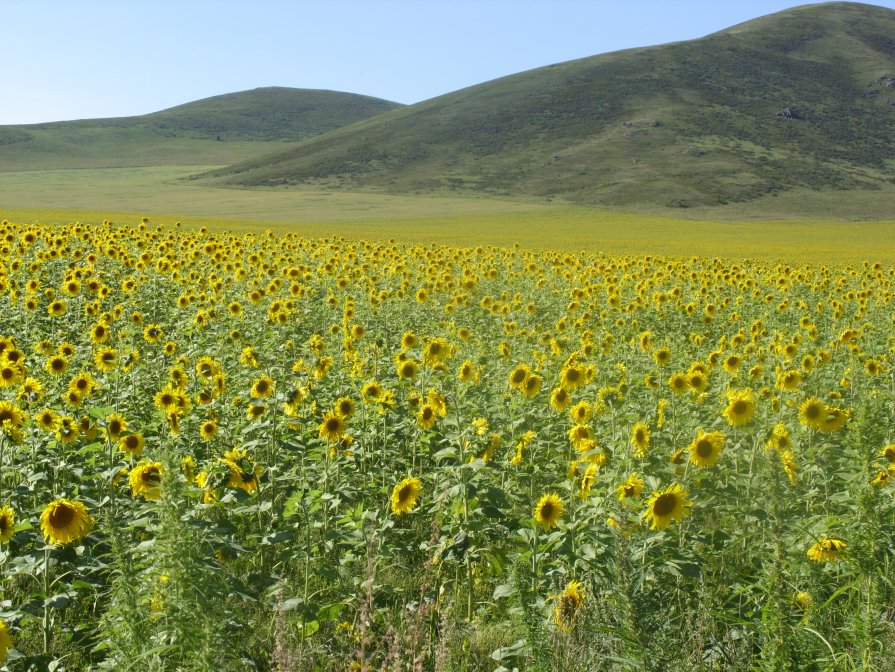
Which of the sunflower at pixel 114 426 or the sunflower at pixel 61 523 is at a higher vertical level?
the sunflower at pixel 114 426

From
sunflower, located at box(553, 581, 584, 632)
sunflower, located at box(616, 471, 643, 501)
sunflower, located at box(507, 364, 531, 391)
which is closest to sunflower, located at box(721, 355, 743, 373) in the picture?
sunflower, located at box(507, 364, 531, 391)

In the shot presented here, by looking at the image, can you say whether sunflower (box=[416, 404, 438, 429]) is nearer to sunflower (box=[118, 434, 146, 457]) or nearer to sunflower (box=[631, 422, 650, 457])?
sunflower (box=[631, 422, 650, 457])

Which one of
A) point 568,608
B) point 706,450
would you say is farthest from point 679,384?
point 568,608

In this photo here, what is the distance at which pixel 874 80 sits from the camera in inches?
5522

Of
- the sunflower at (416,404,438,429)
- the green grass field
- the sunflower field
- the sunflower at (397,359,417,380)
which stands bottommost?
the sunflower field

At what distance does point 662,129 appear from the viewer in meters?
124

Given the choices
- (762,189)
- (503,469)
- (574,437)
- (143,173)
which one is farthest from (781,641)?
(143,173)

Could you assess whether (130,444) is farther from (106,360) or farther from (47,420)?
(106,360)

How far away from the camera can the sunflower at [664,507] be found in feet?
12.3

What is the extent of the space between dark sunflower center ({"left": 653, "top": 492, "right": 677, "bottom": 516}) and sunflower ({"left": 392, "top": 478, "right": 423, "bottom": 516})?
138cm

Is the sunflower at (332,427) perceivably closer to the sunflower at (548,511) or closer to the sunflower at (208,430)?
the sunflower at (208,430)

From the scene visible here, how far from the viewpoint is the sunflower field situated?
114 inches

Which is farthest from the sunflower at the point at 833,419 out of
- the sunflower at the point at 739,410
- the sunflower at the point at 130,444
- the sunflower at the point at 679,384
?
the sunflower at the point at 130,444

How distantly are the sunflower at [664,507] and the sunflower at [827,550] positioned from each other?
2.04 ft
